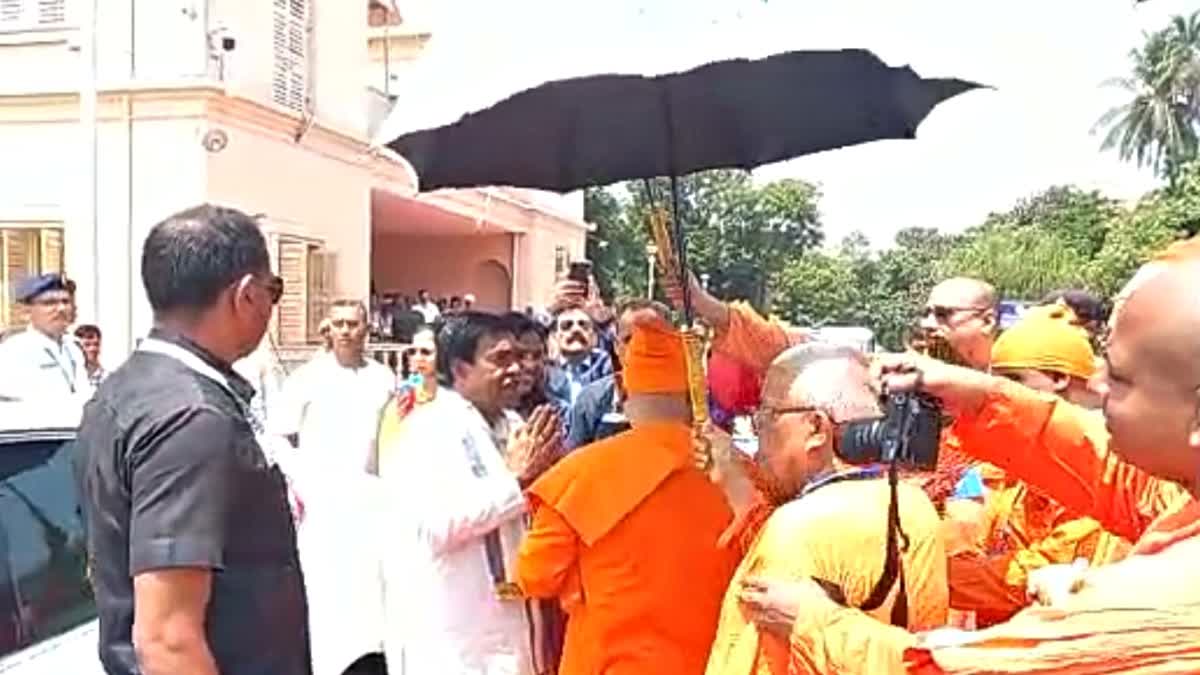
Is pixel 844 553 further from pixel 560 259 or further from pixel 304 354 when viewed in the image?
pixel 560 259

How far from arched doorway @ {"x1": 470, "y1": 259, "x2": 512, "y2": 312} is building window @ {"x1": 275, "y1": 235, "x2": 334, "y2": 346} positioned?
28.7 ft

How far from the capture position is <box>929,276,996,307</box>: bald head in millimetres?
4715

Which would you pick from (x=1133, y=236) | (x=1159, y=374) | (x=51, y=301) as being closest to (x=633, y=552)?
(x=1159, y=374)

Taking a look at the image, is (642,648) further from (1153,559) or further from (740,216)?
(740,216)

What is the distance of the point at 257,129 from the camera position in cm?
1484

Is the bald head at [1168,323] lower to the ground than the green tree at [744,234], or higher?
lower

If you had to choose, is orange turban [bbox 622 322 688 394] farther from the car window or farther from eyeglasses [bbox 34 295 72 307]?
eyeglasses [bbox 34 295 72 307]

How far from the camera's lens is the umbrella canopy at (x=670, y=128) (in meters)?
4.22

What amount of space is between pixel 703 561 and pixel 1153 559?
2.37 metres

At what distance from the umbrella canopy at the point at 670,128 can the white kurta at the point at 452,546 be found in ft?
2.41

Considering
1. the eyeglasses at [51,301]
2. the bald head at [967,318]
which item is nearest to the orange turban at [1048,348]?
the bald head at [967,318]

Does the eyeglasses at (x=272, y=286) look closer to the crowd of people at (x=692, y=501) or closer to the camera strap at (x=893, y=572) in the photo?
the crowd of people at (x=692, y=501)

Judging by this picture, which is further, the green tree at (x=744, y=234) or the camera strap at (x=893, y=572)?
the green tree at (x=744, y=234)

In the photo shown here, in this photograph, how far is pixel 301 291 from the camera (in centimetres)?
1606
